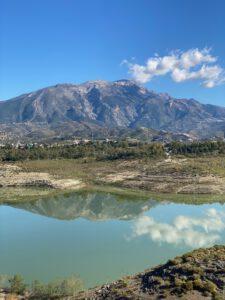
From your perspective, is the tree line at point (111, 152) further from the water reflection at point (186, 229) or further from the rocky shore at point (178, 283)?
the rocky shore at point (178, 283)

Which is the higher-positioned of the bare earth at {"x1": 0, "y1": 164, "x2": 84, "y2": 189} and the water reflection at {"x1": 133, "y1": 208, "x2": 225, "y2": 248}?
the bare earth at {"x1": 0, "y1": 164, "x2": 84, "y2": 189}

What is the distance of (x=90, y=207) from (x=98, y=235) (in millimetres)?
25194

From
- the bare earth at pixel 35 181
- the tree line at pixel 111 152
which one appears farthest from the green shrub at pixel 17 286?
the tree line at pixel 111 152

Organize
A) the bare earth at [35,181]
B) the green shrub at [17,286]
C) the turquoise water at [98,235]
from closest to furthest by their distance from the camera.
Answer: the green shrub at [17,286] < the turquoise water at [98,235] < the bare earth at [35,181]

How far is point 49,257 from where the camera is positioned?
54531 mm

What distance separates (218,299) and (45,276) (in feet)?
65.9

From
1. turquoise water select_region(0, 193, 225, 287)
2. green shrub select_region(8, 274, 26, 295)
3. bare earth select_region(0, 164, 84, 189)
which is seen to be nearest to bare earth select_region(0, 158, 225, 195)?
bare earth select_region(0, 164, 84, 189)

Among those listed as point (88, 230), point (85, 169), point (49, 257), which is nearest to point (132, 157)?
point (85, 169)

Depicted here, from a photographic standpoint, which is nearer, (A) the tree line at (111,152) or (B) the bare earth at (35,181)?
(B) the bare earth at (35,181)

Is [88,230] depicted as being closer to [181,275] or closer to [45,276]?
[45,276]

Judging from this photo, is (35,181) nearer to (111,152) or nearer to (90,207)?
(90,207)

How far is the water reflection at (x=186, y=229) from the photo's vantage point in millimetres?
62447

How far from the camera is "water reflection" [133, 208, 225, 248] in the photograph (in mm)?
62447

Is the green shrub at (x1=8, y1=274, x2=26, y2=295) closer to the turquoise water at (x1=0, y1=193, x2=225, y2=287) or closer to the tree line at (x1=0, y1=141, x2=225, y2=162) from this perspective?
the turquoise water at (x1=0, y1=193, x2=225, y2=287)
